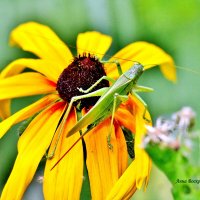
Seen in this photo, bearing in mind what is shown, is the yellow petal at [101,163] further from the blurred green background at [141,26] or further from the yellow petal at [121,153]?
the blurred green background at [141,26]

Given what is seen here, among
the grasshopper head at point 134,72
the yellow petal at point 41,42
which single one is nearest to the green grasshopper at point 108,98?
the grasshopper head at point 134,72

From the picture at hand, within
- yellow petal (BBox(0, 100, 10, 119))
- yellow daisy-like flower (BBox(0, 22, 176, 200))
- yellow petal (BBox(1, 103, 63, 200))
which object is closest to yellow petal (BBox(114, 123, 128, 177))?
yellow daisy-like flower (BBox(0, 22, 176, 200))

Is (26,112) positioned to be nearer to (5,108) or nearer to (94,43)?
(5,108)

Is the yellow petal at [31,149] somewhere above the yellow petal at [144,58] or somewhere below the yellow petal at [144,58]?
below

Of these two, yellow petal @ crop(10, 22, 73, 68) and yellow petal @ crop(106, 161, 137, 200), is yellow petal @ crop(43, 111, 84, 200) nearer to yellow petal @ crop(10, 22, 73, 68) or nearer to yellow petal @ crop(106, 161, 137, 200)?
yellow petal @ crop(106, 161, 137, 200)

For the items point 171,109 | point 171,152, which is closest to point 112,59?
point 171,109

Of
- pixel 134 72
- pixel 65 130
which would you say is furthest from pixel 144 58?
pixel 65 130

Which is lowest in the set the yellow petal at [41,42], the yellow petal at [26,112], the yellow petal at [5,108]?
the yellow petal at [5,108]
